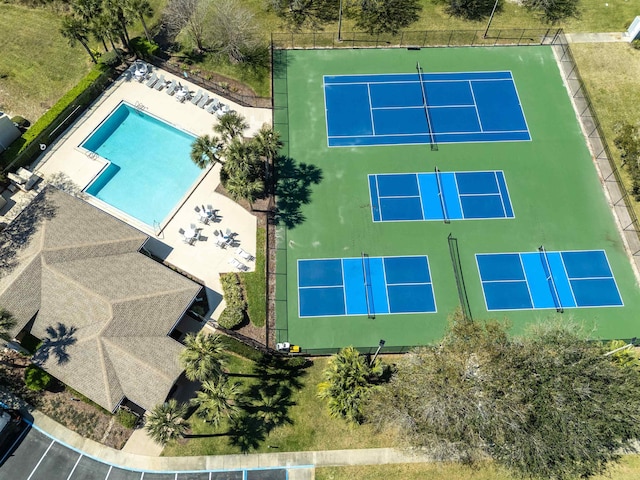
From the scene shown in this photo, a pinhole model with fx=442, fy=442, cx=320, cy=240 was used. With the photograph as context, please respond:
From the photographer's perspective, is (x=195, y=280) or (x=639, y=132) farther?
(x=639, y=132)

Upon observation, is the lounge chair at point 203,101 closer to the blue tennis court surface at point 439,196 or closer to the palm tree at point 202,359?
the blue tennis court surface at point 439,196

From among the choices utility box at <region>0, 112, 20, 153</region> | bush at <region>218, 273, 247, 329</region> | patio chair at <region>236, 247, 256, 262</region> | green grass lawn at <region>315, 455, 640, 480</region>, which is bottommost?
green grass lawn at <region>315, 455, 640, 480</region>

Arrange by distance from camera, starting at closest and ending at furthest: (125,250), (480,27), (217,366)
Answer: (217,366) < (125,250) < (480,27)

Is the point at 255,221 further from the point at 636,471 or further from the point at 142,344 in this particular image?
the point at 636,471

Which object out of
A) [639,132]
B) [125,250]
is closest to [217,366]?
[125,250]

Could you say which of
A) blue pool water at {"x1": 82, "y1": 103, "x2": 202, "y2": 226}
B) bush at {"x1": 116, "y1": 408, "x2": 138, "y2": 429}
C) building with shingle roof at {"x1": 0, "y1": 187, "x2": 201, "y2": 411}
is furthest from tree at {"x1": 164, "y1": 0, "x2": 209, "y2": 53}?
bush at {"x1": 116, "y1": 408, "x2": 138, "y2": 429}

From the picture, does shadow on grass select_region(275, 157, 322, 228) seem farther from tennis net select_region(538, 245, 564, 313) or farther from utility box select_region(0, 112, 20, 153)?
utility box select_region(0, 112, 20, 153)
